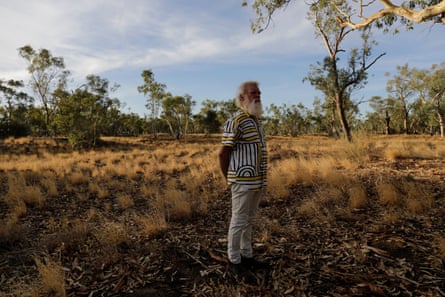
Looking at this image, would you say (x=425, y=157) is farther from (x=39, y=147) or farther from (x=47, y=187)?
(x=39, y=147)

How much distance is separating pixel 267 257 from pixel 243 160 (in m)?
1.48

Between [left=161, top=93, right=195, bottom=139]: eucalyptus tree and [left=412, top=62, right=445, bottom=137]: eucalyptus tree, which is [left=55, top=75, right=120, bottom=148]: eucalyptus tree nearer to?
[left=161, top=93, right=195, bottom=139]: eucalyptus tree

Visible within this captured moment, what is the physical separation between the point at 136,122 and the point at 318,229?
54757mm

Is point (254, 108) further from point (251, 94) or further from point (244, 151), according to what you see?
point (244, 151)

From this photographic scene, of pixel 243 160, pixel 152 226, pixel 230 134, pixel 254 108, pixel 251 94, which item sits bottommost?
pixel 152 226

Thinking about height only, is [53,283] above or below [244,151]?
below

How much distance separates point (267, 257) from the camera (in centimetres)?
343

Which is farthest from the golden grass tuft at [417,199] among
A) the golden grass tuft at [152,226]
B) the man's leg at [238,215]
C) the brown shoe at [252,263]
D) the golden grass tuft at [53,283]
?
the golden grass tuft at [53,283]

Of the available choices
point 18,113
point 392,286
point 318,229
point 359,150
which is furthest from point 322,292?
point 18,113

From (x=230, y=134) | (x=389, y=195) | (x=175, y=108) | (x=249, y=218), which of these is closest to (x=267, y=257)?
(x=249, y=218)

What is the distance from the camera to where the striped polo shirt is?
2.78 meters

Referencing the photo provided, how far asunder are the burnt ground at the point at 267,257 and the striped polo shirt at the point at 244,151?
1.10 m

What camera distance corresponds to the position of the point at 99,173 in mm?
10914

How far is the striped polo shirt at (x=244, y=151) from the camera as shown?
9.11 ft
